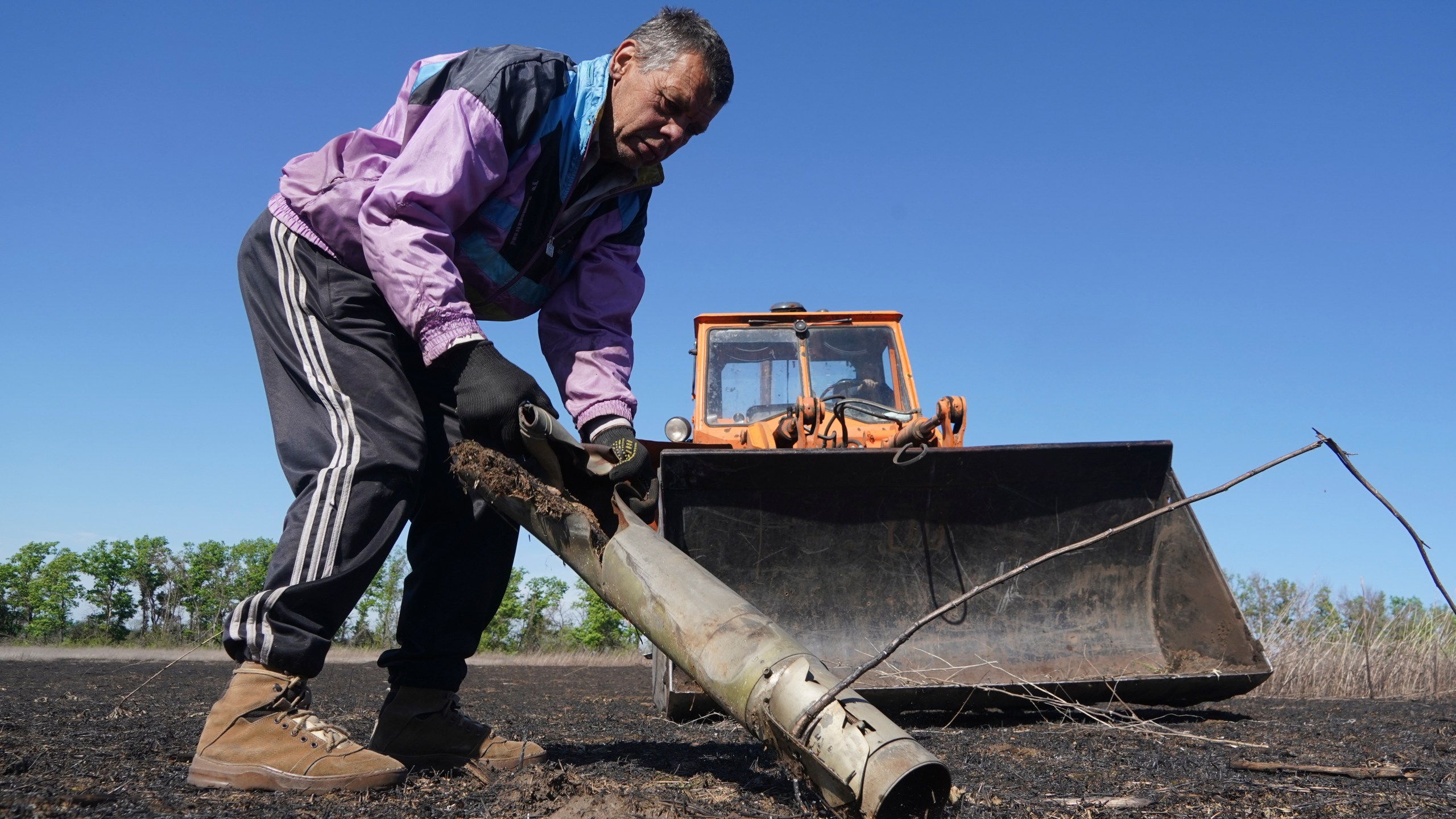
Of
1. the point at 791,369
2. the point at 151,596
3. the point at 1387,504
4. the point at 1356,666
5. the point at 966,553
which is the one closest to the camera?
the point at 1387,504

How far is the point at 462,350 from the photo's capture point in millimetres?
1854

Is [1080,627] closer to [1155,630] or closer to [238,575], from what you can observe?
[1155,630]

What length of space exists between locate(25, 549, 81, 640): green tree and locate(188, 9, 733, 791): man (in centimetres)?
1458

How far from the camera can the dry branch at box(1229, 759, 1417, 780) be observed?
2.13 m

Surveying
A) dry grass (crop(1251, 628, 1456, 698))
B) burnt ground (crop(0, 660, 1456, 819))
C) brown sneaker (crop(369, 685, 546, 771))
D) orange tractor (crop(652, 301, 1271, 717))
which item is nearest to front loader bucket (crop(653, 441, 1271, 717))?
orange tractor (crop(652, 301, 1271, 717))

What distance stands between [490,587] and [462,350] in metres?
0.72

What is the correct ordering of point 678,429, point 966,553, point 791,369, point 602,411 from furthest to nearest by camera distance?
1. point 791,369
2. point 678,429
3. point 966,553
4. point 602,411

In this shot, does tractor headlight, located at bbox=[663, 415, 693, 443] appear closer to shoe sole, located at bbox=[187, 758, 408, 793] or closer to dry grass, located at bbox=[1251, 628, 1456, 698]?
shoe sole, located at bbox=[187, 758, 408, 793]

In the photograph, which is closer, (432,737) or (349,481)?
(349,481)

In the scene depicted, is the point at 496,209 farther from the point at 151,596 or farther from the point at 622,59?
the point at 151,596

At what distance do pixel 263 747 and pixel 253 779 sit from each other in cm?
6

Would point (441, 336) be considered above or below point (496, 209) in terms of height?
below

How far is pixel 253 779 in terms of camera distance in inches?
69.4

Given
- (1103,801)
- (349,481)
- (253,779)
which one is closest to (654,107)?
(349,481)
